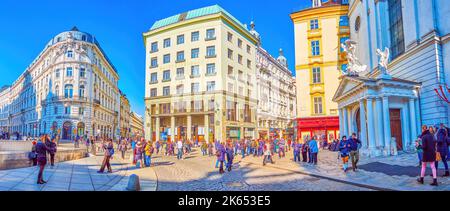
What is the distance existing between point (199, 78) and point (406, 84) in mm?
25517

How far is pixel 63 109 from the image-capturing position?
29.9 feet

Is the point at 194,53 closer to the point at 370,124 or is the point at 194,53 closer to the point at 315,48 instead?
the point at 315,48

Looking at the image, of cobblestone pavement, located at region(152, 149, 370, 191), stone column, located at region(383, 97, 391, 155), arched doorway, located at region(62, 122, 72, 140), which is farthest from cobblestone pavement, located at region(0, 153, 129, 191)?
stone column, located at region(383, 97, 391, 155)

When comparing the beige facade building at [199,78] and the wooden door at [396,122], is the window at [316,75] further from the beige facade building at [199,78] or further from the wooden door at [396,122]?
the wooden door at [396,122]

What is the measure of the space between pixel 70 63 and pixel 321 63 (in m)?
28.1

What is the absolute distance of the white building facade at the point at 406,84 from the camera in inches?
603

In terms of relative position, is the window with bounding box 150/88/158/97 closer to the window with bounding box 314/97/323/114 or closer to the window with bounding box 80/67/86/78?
the window with bounding box 314/97/323/114

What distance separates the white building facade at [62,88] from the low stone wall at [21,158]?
3070mm

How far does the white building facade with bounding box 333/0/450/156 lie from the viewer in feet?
50.3

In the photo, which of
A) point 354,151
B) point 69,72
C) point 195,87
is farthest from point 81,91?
point 195,87

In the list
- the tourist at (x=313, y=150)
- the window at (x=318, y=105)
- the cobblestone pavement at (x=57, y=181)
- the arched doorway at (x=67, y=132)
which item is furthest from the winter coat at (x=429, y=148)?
the window at (x=318, y=105)

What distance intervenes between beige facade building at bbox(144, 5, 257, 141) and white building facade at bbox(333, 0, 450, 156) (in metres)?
17.0
